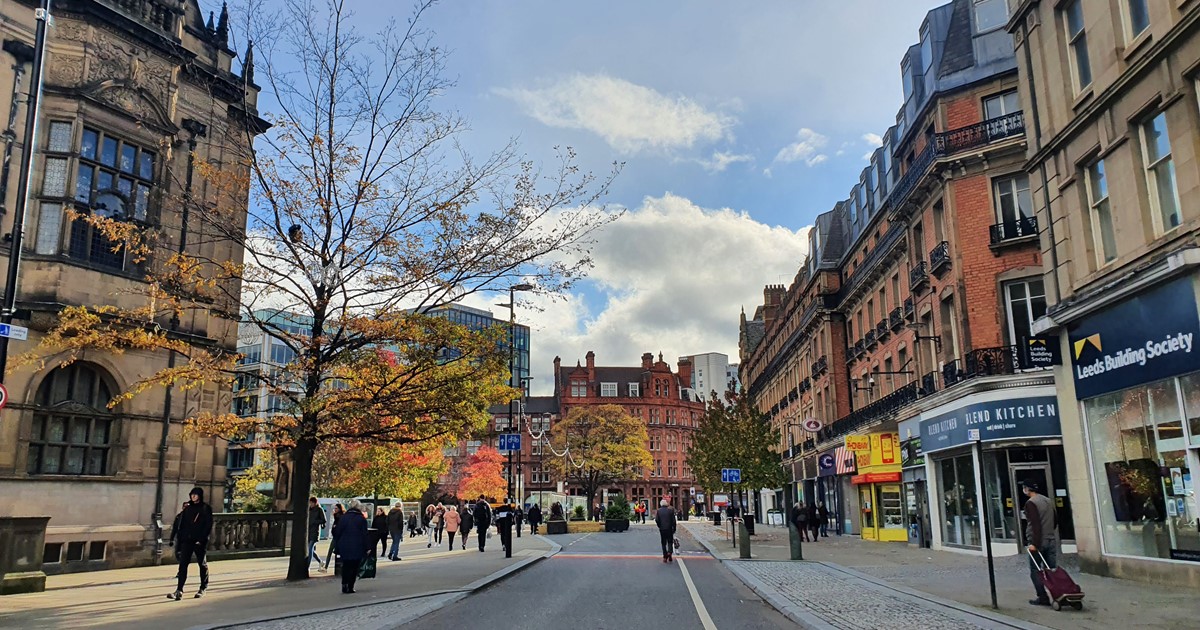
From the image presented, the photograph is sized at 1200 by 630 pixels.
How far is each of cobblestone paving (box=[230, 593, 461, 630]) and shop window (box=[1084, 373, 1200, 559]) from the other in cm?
1162

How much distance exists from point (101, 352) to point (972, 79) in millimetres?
25544

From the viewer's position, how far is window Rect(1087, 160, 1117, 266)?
49.1 ft

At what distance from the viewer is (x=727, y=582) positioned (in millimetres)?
16656

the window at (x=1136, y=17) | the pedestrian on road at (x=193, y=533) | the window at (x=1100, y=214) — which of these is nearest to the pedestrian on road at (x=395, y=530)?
the pedestrian on road at (x=193, y=533)

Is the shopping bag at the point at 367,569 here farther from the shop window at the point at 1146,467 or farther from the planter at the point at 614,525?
the planter at the point at 614,525

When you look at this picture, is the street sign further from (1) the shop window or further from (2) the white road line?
(1) the shop window

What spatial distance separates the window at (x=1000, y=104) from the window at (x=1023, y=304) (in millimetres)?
5249

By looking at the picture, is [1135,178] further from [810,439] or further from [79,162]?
[810,439]

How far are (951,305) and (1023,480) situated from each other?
5823mm

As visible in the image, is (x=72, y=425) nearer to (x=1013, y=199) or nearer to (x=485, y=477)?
(x=1013, y=199)

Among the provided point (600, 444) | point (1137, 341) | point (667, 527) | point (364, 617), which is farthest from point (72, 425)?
point (600, 444)

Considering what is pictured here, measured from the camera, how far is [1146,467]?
46.0ft

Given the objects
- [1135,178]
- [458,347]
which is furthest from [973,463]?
[458,347]

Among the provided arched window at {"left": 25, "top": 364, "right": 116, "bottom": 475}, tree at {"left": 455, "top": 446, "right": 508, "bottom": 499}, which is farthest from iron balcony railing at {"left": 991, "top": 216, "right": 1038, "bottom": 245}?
tree at {"left": 455, "top": 446, "right": 508, "bottom": 499}
